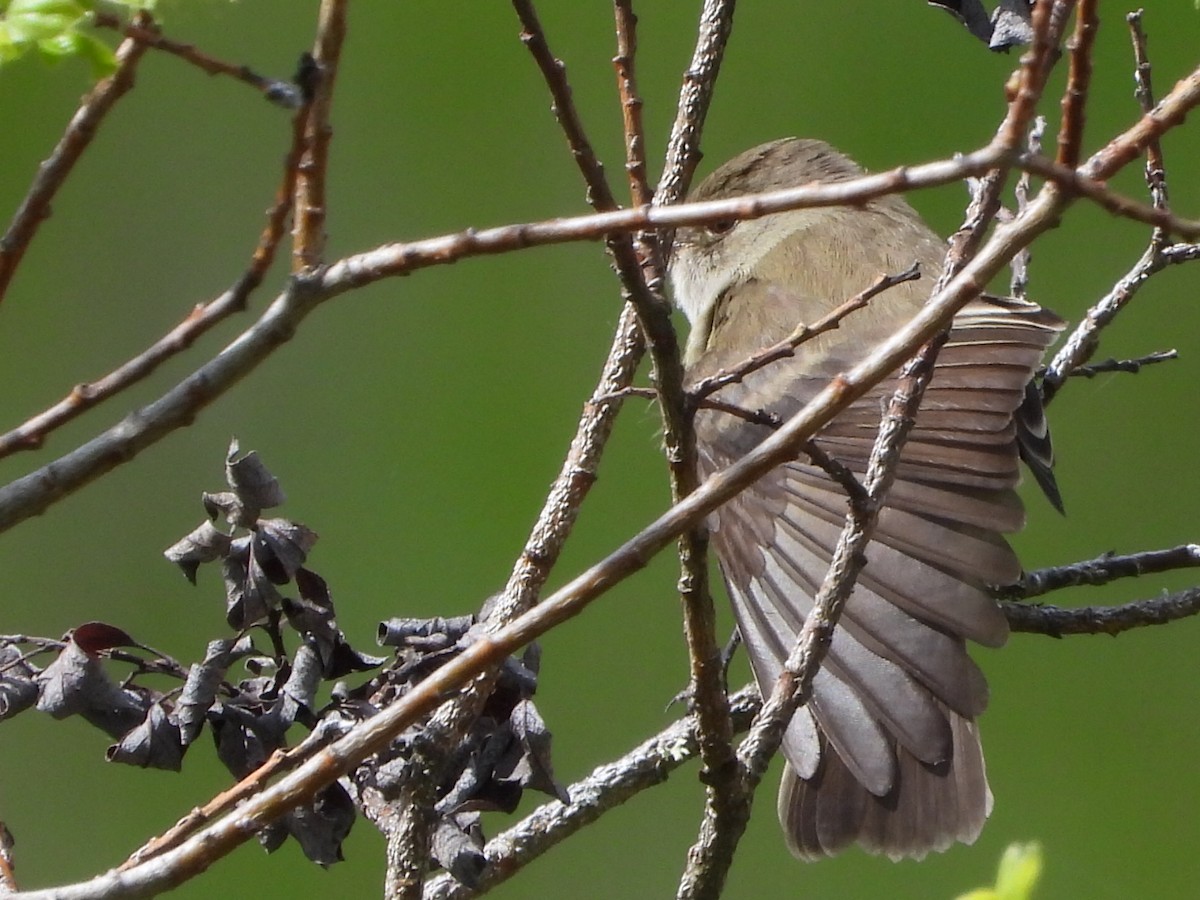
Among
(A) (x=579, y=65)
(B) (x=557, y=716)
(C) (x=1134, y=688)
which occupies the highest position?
(A) (x=579, y=65)

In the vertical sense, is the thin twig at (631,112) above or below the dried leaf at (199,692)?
above

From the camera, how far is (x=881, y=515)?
2.38 metres

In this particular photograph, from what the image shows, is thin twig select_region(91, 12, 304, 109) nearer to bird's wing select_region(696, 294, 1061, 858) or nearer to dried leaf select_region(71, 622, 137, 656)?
dried leaf select_region(71, 622, 137, 656)

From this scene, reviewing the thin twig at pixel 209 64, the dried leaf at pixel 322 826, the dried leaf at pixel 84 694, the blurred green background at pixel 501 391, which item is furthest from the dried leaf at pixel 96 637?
the blurred green background at pixel 501 391

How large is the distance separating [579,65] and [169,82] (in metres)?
1.04

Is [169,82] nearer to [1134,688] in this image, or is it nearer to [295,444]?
[295,444]

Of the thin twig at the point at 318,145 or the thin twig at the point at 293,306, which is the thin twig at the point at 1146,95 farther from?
the thin twig at the point at 318,145

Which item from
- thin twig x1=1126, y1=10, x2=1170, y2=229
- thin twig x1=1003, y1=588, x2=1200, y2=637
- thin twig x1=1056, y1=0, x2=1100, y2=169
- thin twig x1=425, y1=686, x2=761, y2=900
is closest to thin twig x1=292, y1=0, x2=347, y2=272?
thin twig x1=1056, y1=0, x2=1100, y2=169

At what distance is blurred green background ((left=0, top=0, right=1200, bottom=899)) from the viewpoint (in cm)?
357

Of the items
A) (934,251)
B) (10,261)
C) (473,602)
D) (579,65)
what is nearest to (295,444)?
(473,602)

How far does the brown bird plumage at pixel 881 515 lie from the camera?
2.01m

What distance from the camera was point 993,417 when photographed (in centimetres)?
244

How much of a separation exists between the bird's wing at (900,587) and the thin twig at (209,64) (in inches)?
49.8

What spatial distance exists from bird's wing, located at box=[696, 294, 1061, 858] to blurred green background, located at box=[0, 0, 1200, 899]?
107 centimetres
